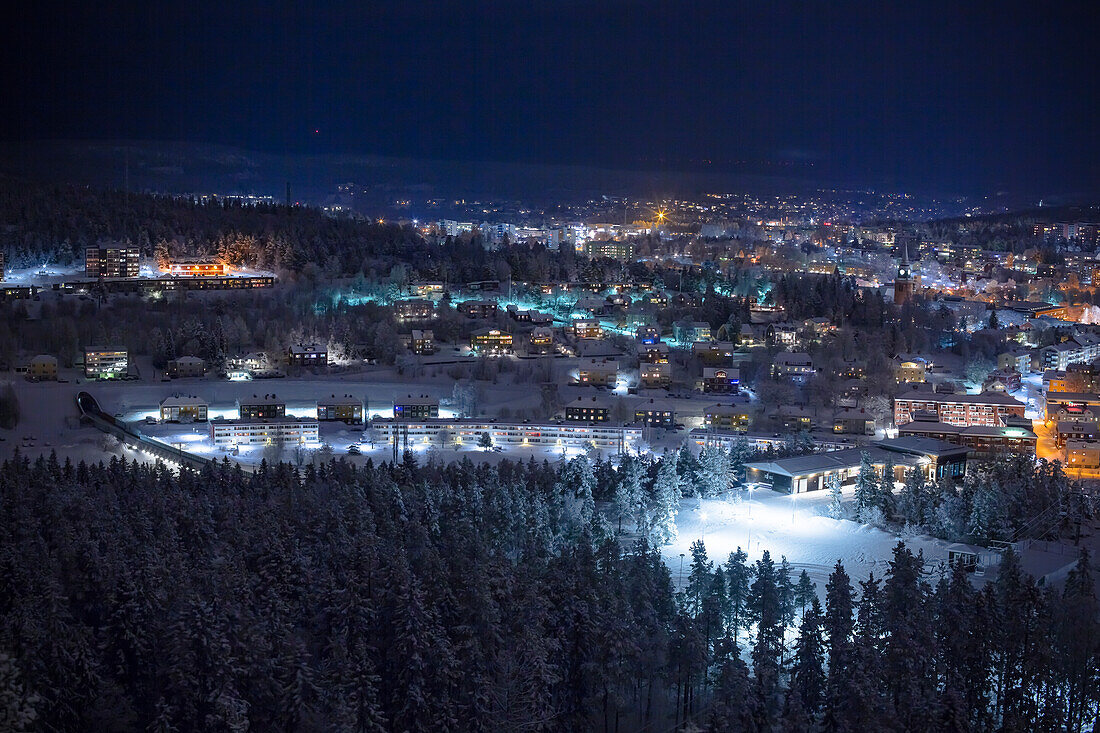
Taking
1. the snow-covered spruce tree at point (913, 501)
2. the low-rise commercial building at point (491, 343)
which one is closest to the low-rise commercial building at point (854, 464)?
the snow-covered spruce tree at point (913, 501)

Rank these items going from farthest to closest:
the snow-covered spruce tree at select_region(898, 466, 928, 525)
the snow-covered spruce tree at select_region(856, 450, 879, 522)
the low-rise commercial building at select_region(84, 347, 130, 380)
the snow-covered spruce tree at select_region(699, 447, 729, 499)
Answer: the low-rise commercial building at select_region(84, 347, 130, 380)
the snow-covered spruce tree at select_region(699, 447, 729, 499)
the snow-covered spruce tree at select_region(856, 450, 879, 522)
the snow-covered spruce tree at select_region(898, 466, 928, 525)

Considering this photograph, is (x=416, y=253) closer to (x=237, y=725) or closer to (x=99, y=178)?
(x=99, y=178)

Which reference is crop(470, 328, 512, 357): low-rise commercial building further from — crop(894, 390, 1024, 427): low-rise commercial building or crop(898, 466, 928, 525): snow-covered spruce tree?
crop(898, 466, 928, 525): snow-covered spruce tree

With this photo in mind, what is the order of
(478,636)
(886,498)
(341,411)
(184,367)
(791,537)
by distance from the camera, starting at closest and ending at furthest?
(478,636) → (791,537) → (886,498) → (341,411) → (184,367)

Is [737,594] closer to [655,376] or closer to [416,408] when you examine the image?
[416,408]

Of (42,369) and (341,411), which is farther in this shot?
(42,369)

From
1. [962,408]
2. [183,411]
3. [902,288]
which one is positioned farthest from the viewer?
[902,288]

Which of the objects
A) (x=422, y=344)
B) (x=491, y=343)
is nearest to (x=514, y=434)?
(x=422, y=344)

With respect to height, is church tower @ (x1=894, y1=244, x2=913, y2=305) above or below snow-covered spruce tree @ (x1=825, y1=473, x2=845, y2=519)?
above

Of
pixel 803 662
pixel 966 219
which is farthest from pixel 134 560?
pixel 966 219

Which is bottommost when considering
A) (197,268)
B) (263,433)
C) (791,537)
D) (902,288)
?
(791,537)

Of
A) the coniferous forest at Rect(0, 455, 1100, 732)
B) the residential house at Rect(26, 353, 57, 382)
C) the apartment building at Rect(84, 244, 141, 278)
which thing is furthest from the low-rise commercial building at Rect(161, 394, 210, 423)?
the apartment building at Rect(84, 244, 141, 278)
